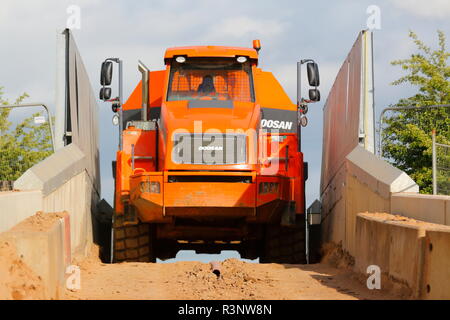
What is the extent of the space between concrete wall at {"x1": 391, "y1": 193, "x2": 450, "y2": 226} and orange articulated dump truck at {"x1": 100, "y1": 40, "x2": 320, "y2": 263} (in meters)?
3.00

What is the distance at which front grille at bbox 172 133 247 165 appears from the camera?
14164 millimetres

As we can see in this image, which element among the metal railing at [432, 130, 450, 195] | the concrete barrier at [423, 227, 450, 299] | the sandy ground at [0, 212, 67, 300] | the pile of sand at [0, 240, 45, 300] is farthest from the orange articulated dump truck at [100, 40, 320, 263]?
the pile of sand at [0, 240, 45, 300]

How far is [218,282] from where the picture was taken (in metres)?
11.4

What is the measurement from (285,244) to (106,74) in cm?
445

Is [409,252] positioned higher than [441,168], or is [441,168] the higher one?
[441,168]

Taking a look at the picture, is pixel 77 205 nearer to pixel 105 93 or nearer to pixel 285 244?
pixel 105 93

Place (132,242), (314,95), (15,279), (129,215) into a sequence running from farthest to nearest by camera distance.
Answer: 1. (314,95)
2. (132,242)
3. (129,215)
4. (15,279)

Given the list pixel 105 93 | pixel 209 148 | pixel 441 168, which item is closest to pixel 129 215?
pixel 209 148

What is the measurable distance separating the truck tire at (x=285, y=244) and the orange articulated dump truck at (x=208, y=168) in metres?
0.02

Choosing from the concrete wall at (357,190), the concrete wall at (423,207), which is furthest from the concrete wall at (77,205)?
the concrete wall at (423,207)

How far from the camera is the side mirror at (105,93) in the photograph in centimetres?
1549

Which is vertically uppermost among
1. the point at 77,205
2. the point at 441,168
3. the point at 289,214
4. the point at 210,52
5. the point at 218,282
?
the point at 210,52

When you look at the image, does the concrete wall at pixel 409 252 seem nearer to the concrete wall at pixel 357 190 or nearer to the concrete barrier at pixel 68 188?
the concrete wall at pixel 357 190

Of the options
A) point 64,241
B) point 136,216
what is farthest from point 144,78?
point 64,241
